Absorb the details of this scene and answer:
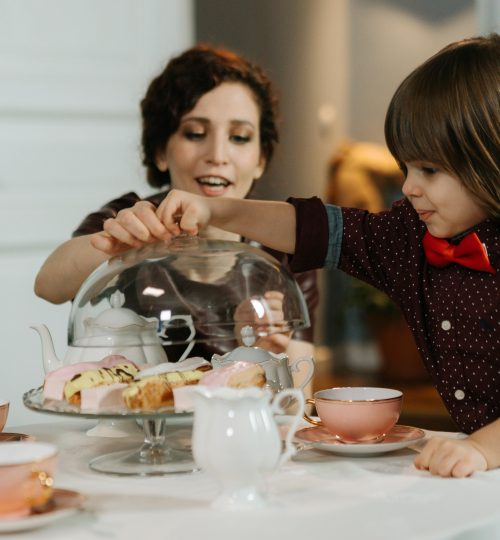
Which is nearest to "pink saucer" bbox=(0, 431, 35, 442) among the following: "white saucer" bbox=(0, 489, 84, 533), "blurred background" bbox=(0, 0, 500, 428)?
"white saucer" bbox=(0, 489, 84, 533)

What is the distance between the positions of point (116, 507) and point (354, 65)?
12.9 ft

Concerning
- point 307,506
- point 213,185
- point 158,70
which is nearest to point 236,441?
point 307,506

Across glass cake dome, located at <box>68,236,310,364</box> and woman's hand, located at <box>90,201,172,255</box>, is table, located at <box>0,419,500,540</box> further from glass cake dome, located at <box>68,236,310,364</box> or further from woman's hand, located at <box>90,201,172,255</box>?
woman's hand, located at <box>90,201,172,255</box>

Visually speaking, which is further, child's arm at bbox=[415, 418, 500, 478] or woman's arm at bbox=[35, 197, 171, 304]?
woman's arm at bbox=[35, 197, 171, 304]

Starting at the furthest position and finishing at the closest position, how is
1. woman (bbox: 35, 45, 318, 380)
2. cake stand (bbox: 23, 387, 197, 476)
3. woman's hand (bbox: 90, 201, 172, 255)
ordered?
woman (bbox: 35, 45, 318, 380), woman's hand (bbox: 90, 201, 172, 255), cake stand (bbox: 23, 387, 197, 476)

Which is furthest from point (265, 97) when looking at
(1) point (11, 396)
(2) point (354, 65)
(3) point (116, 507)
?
(2) point (354, 65)

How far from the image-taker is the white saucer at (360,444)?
1113 millimetres

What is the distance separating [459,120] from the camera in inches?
50.4

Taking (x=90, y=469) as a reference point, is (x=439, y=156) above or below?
above

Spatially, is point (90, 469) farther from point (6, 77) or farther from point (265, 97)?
point (6, 77)

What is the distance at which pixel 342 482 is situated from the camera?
101cm

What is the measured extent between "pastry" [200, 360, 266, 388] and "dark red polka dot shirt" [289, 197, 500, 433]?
1.16 feet

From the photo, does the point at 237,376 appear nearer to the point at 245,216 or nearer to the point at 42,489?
the point at 42,489

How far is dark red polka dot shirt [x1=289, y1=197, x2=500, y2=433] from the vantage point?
1.33 metres
